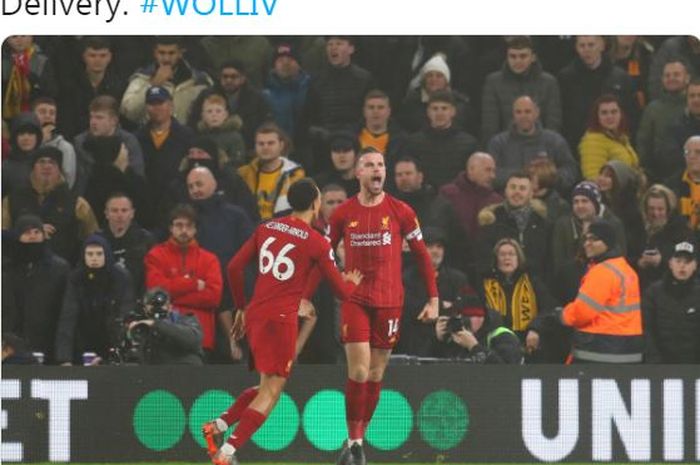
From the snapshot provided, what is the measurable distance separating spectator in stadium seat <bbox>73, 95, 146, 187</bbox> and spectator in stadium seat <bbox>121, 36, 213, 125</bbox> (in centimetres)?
20

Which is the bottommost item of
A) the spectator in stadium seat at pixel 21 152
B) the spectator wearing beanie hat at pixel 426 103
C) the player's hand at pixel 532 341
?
the player's hand at pixel 532 341

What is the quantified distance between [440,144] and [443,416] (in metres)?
2.32

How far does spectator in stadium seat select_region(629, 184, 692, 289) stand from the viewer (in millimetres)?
12953

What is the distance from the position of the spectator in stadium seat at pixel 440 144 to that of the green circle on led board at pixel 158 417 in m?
2.76

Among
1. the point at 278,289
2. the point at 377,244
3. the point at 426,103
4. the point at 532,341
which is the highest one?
the point at 426,103

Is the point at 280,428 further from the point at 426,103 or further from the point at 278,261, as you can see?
the point at 426,103

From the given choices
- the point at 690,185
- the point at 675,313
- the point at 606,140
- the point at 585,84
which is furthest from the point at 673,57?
the point at 675,313

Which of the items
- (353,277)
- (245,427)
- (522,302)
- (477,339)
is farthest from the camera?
(522,302)

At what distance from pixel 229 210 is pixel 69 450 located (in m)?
2.20

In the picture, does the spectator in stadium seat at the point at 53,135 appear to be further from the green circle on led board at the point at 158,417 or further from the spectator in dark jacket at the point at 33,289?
the green circle on led board at the point at 158,417

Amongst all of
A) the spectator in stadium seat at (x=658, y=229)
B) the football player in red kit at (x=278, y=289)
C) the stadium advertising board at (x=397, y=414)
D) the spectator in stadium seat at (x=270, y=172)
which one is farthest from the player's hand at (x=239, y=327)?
the spectator in stadium seat at (x=658, y=229)

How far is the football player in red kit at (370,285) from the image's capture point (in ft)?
35.9

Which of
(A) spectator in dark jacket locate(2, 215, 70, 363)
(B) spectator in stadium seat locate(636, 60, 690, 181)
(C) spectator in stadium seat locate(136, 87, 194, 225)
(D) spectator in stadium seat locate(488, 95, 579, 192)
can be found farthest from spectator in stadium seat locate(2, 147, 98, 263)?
(B) spectator in stadium seat locate(636, 60, 690, 181)

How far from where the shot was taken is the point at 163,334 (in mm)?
12078
